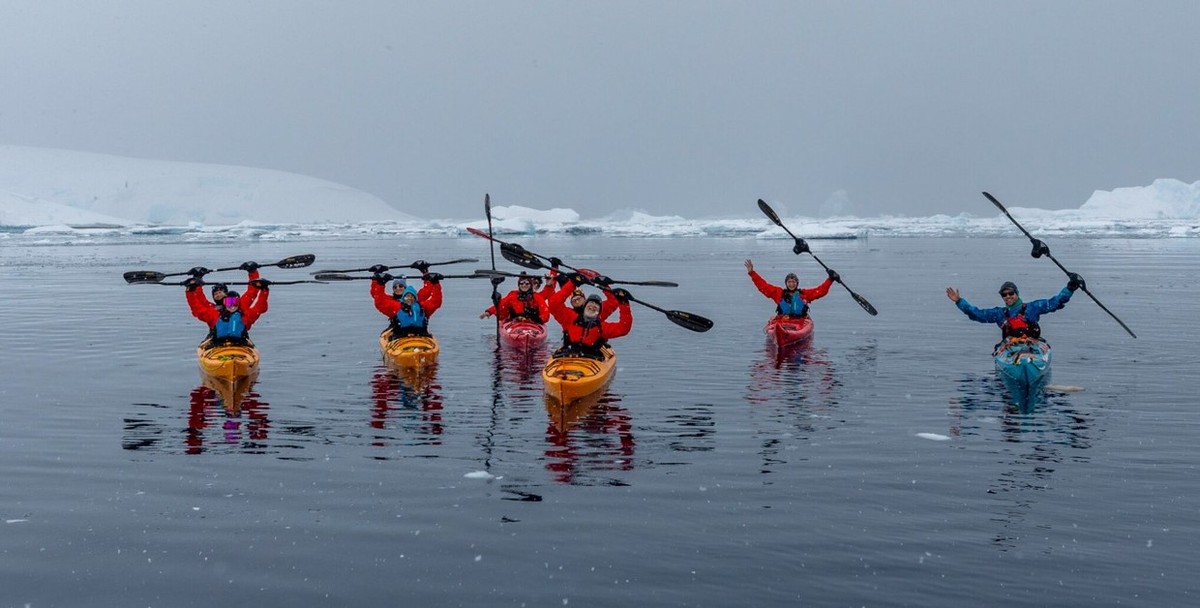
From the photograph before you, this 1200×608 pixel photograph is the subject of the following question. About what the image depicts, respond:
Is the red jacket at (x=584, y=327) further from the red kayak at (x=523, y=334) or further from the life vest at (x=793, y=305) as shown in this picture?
the life vest at (x=793, y=305)

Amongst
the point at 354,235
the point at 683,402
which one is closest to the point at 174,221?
the point at 354,235

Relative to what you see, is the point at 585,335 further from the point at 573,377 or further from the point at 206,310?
the point at 206,310

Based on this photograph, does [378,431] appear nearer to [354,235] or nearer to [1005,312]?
[1005,312]

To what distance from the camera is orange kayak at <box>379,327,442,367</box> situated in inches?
667

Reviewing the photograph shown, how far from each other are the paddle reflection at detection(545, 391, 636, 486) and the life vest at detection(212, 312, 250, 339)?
5.26 m

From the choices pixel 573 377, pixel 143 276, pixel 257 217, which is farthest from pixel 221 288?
pixel 257 217

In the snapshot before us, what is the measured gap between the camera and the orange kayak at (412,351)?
55.6 feet

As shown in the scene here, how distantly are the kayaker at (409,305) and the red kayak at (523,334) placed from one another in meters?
1.76

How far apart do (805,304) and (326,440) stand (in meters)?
11.5

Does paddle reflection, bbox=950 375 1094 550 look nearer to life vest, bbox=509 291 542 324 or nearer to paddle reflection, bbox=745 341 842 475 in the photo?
paddle reflection, bbox=745 341 842 475

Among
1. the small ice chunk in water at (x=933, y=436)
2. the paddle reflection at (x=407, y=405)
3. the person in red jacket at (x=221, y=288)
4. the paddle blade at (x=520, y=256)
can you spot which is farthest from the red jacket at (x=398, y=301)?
Answer: the small ice chunk in water at (x=933, y=436)

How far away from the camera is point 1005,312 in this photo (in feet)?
53.2

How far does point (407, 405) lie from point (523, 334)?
20.1 ft

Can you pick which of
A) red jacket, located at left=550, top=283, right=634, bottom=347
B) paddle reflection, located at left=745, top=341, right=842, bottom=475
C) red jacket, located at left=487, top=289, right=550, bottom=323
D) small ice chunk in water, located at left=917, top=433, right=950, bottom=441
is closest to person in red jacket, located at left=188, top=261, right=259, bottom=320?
red jacket, located at left=487, top=289, right=550, bottom=323
